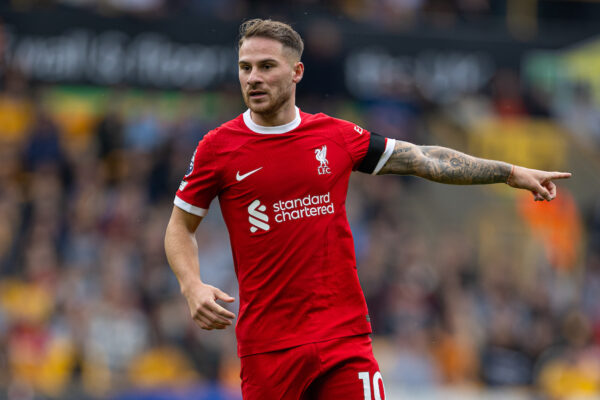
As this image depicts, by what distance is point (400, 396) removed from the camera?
12.1 m

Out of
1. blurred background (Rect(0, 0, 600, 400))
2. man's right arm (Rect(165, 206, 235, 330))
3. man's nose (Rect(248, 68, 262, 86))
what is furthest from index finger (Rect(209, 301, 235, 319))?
blurred background (Rect(0, 0, 600, 400))

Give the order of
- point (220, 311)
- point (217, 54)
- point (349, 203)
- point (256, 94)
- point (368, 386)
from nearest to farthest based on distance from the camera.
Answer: point (220, 311), point (368, 386), point (256, 94), point (217, 54), point (349, 203)

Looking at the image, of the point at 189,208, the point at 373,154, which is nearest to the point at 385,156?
the point at 373,154

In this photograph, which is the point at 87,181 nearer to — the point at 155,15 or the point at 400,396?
the point at 155,15

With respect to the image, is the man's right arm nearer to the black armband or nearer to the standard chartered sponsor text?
the standard chartered sponsor text

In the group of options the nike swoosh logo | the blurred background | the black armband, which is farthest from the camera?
the blurred background

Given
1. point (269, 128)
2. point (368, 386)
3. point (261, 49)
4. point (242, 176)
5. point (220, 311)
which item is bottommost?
point (368, 386)

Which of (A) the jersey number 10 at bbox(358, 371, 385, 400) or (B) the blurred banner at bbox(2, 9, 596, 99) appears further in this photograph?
(B) the blurred banner at bbox(2, 9, 596, 99)

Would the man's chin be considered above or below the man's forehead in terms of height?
below

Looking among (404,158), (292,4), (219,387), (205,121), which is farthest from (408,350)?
(404,158)

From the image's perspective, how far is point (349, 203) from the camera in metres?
14.5

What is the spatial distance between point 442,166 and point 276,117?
3.40 ft

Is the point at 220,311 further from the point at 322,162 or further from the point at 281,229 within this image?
the point at 322,162

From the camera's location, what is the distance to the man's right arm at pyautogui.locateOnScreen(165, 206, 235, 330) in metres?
5.22
